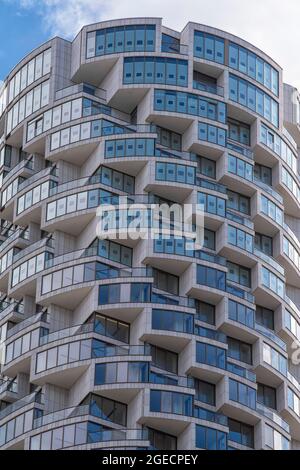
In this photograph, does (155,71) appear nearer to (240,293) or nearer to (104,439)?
(240,293)

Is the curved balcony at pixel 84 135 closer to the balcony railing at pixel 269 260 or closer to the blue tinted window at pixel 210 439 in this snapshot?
the balcony railing at pixel 269 260

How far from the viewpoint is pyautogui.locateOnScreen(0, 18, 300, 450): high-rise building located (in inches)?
5246

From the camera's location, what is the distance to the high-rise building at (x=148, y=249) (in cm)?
13325

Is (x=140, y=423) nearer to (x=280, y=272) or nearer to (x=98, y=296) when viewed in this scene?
(x=98, y=296)

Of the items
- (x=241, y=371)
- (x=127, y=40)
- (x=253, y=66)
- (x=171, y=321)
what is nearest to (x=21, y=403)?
→ (x=171, y=321)

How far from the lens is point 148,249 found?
138 meters

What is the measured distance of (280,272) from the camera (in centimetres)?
14625

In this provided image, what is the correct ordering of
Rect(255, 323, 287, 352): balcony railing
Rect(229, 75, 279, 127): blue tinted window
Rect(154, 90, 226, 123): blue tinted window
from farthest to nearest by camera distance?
Rect(229, 75, 279, 127): blue tinted window
Rect(154, 90, 226, 123): blue tinted window
Rect(255, 323, 287, 352): balcony railing

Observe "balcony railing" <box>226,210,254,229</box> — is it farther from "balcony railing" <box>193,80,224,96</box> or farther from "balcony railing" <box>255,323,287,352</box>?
"balcony railing" <box>193,80,224,96</box>

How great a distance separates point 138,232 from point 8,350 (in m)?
14.2

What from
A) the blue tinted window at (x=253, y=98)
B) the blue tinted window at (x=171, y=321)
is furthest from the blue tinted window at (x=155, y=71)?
the blue tinted window at (x=171, y=321)

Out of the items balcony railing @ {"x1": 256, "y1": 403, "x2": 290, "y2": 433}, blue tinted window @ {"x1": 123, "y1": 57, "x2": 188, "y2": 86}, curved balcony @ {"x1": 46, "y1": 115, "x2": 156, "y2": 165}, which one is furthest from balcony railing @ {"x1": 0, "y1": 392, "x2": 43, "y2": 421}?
blue tinted window @ {"x1": 123, "y1": 57, "x2": 188, "y2": 86}

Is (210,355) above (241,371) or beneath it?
above
